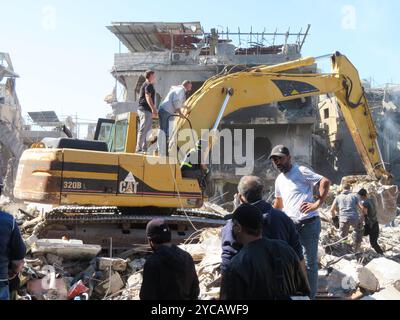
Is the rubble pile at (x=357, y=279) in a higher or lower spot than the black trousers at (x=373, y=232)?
lower

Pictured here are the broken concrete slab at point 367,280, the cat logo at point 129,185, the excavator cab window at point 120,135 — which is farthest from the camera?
the excavator cab window at point 120,135

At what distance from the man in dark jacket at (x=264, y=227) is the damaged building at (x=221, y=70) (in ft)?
68.1

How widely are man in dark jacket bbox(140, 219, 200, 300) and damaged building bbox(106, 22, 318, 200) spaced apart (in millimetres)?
21539

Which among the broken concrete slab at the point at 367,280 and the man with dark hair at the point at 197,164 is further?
the man with dark hair at the point at 197,164

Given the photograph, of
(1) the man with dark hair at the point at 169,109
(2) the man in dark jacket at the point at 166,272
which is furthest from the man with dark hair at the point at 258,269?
(1) the man with dark hair at the point at 169,109

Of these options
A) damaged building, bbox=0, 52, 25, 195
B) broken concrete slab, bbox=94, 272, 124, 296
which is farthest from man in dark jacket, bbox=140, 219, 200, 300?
damaged building, bbox=0, 52, 25, 195

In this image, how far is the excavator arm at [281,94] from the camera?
368 inches

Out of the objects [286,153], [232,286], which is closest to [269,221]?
[232,286]

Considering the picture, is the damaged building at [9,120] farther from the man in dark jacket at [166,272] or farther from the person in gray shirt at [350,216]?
the man in dark jacket at [166,272]

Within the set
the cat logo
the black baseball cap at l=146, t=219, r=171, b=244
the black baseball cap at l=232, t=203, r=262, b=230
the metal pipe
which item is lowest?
the black baseball cap at l=146, t=219, r=171, b=244

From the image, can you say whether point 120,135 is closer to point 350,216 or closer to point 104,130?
point 104,130

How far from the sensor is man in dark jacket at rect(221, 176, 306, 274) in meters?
3.96

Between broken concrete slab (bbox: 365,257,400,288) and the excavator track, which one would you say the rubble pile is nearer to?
broken concrete slab (bbox: 365,257,400,288)

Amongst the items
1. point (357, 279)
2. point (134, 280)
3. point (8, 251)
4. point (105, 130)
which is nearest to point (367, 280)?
point (357, 279)
